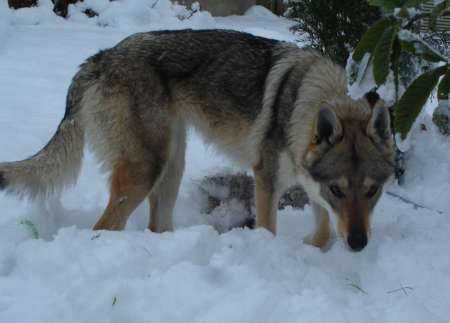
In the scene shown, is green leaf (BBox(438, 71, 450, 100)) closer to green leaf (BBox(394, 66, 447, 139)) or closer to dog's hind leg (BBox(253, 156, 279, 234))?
green leaf (BBox(394, 66, 447, 139))

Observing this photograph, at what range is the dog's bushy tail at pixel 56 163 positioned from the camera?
3527 mm

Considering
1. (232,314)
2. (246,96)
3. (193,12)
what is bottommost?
(193,12)

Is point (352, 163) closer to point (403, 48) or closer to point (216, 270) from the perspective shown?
point (216, 270)

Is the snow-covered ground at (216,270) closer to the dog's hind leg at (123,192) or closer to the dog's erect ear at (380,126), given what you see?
the dog's hind leg at (123,192)

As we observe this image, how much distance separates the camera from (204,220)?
466cm

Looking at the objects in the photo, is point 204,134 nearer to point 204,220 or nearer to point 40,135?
point 204,220

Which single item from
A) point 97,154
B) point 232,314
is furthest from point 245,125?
point 232,314

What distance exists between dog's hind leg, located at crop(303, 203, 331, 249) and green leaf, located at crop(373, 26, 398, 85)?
7.09ft

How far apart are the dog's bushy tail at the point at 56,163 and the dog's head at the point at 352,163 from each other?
5.32 ft

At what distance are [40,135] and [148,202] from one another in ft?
4.70

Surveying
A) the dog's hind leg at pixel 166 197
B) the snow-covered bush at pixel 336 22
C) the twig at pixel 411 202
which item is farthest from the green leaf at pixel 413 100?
the snow-covered bush at pixel 336 22

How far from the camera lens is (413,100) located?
6.01ft

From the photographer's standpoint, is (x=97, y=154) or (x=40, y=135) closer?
(x=97, y=154)

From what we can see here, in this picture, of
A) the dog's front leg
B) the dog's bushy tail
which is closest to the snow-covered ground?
the dog's bushy tail
